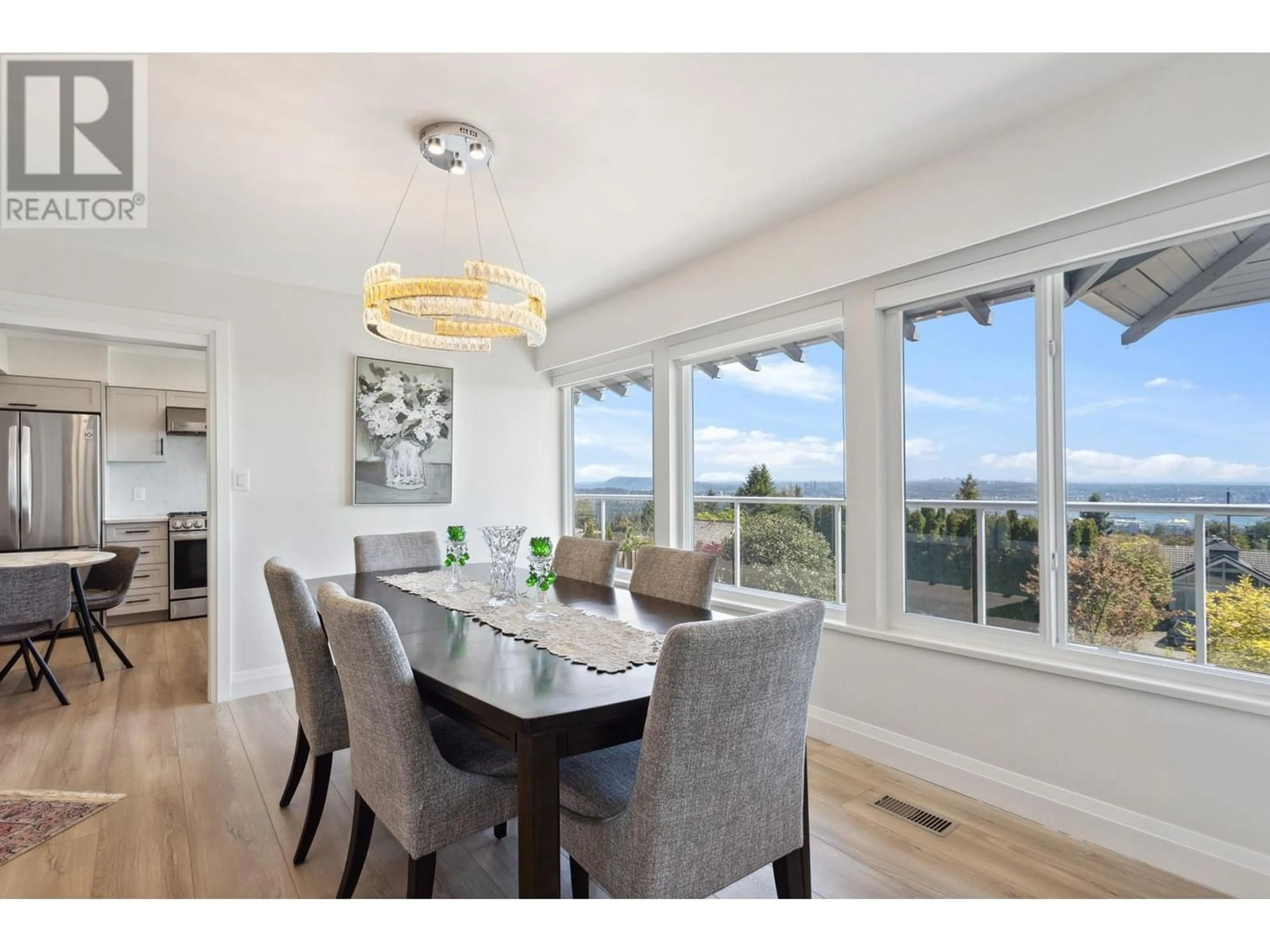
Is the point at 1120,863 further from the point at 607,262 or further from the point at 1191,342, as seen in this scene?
the point at 607,262

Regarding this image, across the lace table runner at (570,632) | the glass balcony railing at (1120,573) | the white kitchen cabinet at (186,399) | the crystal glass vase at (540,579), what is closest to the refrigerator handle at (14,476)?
the white kitchen cabinet at (186,399)

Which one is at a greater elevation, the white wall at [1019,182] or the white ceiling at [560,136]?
the white ceiling at [560,136]

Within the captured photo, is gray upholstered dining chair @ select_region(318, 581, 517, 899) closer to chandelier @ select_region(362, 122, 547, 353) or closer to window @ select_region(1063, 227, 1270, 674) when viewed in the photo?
chandelier @ select_region(362, 122, 547, 353)

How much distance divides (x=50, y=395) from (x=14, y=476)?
2.26 ft

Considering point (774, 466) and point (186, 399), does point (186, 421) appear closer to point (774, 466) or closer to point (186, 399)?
point (186, 399)

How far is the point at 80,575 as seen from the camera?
4.17 meters

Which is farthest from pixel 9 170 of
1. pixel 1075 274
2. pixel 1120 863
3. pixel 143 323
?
pixel 1120 863

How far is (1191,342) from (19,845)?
415 centimetres

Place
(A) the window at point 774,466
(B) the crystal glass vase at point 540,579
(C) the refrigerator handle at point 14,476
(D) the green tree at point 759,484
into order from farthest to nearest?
(C) the refrigerator handle at point 14,476 < (D) the green tree at point 759,484 < (A) the window at point 774,466 < (B) the crystal glass vase at point 540,579

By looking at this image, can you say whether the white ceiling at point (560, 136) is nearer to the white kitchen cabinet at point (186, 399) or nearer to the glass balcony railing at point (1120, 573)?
the glass balcony railing at point (1120, 573)

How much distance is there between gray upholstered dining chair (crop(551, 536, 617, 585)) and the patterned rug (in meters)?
1.92

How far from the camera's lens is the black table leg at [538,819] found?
4.09 ft

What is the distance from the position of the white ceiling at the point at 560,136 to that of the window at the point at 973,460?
69 cm
